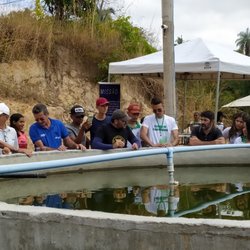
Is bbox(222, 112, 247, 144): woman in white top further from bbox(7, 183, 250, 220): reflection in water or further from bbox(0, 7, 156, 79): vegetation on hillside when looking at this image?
bbox(0, 7, 156, 79): vegetation on hillside

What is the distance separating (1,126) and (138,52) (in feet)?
40.7

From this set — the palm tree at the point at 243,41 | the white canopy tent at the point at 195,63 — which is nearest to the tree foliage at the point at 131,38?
the white canopy tent at the point at 195,63

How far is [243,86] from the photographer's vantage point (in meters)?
41.8

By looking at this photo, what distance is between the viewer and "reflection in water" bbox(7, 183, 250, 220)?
447 centimetres

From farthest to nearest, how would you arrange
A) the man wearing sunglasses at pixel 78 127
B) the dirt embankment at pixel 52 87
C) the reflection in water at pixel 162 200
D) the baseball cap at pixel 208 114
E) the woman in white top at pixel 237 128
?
1. the dirt embankment at pixel 52 87
2. the woman in white top at pixel 237 128
3. the baseball cap at pixel 208 114
4. the man wearing sunglasses at pixel 78 127
5. the reflection in water at pixel 162 200

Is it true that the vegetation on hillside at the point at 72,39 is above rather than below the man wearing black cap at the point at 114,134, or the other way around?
above

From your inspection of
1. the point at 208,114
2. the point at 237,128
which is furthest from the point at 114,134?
the point at 237,128

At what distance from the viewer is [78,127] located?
724cm

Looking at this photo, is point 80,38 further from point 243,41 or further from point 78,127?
point 243,41

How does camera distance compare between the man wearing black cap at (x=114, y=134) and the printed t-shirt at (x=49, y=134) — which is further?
the printed t-shirt at (x=49, y=134)

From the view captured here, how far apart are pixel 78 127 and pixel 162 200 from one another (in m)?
2.61

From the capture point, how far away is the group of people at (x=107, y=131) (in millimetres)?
6258

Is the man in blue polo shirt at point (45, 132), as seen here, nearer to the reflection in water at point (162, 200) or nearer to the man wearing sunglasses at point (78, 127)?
the man wearing sunglasses at point (78, 127)

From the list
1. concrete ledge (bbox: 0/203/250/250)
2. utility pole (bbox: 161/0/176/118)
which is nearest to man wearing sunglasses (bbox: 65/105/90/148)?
utility pole (bbox: 161/0/176/118)
